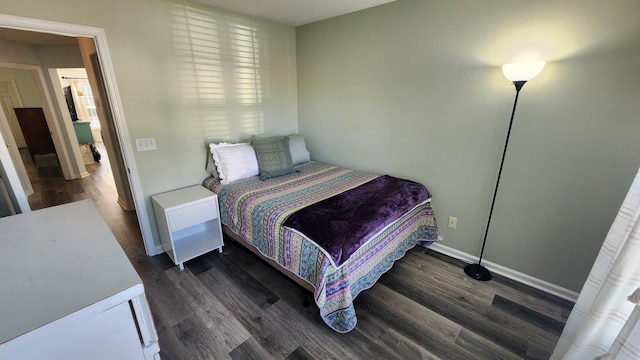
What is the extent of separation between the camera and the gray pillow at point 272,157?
278 centimetres

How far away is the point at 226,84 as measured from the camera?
110 inches

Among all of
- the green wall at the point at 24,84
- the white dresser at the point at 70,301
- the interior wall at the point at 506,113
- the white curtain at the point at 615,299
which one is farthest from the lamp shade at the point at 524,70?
the green wall at the point at 24,84

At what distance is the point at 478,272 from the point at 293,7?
10.4 ft

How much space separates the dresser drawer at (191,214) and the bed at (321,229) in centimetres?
12

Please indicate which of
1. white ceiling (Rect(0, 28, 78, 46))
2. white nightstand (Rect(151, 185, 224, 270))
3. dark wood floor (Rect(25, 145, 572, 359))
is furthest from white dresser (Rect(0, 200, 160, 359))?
white ceiling (Rect(0, 28, 78, 46))

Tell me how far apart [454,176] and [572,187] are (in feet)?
2.63

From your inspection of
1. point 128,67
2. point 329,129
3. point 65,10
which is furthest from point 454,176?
point 65,10

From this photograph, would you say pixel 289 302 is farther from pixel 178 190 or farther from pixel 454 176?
pixel 454 176

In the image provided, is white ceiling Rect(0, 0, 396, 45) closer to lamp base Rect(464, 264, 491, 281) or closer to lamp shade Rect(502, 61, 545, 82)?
lamp shade Rect(502, 61, 545, 82)

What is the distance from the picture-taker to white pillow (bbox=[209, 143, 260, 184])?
2.63 m

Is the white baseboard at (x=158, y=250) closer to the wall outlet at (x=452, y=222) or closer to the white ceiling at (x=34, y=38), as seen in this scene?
the wall outlet at (x=452, y=222)

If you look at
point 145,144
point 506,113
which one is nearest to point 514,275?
point 506,113

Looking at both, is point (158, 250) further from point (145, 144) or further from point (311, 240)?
point (311, 240)

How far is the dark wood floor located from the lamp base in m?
0.06
